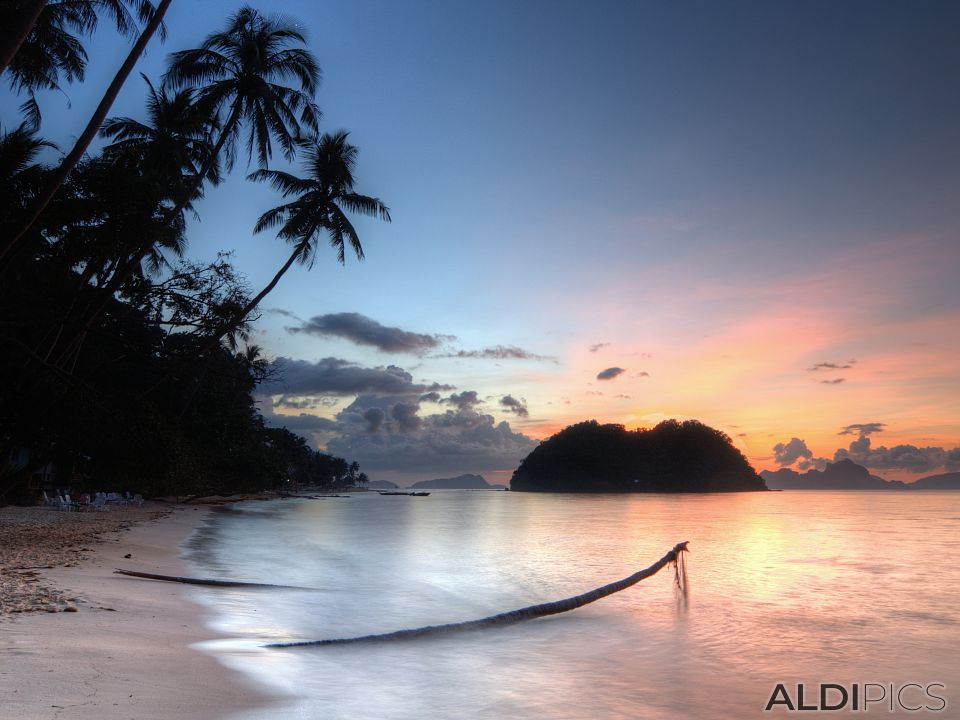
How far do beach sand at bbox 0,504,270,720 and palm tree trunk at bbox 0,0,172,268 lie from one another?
5611mm

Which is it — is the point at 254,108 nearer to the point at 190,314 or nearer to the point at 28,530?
the point at 190,314

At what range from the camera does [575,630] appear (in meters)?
11.2

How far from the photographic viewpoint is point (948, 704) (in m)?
7.85

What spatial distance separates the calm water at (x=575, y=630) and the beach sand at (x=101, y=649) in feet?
1.94

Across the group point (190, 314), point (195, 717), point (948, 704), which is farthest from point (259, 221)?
point (948, 704)

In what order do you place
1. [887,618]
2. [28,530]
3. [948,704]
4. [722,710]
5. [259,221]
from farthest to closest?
[259,221], [28,530], [887,618], [948,704], [722,710]

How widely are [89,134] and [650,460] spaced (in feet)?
563

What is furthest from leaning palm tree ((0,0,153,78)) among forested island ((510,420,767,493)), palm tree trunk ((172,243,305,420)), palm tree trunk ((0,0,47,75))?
forested island ((510,420,767,493))

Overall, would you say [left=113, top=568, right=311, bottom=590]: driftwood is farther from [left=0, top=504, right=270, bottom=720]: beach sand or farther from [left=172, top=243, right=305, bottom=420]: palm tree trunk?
[left=172, top=243, right=305, bottom=420]: palm tree trunk

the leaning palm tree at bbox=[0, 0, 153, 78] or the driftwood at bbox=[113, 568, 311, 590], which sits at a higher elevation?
the leaning palm tree at bbox=[0, 0, 153, 78]

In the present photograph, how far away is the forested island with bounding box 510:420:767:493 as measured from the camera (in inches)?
6590

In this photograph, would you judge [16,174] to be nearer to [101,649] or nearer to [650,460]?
[101,649]

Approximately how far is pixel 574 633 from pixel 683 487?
552ft

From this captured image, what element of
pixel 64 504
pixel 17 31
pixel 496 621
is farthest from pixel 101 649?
pixel 64 504
